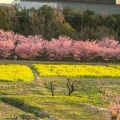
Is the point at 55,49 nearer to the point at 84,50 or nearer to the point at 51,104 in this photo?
the point at 84,50

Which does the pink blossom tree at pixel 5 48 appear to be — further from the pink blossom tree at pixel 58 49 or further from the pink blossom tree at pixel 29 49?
the pink blossom tree at pixel 58 49

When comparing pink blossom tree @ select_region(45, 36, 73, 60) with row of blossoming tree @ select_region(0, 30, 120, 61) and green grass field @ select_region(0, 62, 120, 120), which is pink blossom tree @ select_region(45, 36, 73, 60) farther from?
green grass field @ select_region(0, 62, 120, 120)

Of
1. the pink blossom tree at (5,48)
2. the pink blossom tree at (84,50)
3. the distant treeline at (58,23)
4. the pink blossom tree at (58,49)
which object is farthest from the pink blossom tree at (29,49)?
the distant treeline at (58,23)

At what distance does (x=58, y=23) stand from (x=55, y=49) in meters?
9.15

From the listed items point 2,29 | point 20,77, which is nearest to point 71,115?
point 20,77

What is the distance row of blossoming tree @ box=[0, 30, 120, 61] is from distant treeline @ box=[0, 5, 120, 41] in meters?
5.06

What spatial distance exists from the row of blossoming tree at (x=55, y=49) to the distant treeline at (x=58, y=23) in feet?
16.6

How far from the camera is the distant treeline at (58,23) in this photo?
3853 cm

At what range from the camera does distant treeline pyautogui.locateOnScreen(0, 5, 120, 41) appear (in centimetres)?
3853

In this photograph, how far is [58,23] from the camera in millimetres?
39906

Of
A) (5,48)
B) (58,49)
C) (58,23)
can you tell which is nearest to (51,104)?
(5,48)

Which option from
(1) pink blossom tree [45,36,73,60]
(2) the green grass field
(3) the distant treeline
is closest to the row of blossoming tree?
(1) pink blossom tree [45,36,73,60]

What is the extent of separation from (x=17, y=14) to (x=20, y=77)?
26.4m

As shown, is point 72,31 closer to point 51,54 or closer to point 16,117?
point 51,54
